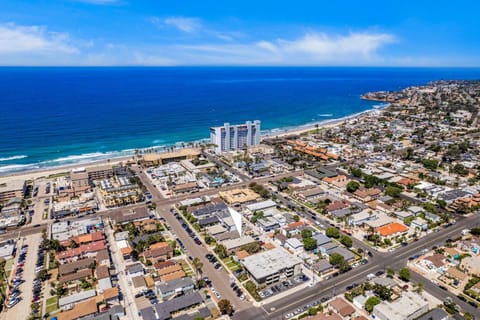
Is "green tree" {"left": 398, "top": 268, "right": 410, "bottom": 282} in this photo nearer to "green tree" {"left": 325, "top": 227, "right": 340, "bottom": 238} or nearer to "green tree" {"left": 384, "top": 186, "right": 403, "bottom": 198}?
"green tree" {"left": 325, "top": 227, "right": 340, "bottom": 238}

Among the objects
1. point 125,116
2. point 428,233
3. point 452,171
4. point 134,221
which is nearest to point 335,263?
point 428,233

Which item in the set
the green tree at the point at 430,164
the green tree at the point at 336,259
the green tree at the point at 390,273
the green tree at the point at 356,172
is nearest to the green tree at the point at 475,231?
the green tree at the point at 390,273

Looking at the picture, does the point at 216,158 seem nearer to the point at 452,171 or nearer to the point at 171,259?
the point at 171,259

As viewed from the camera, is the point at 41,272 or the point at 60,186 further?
the point at 60,186

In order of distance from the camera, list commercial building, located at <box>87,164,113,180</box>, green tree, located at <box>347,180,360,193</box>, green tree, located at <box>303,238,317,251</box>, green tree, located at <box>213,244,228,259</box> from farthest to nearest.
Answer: commercial building, located at <box>87,164,113,180</box> → green tree, located at <box>347,180,360,193</box> → green tree, located at <box>303,238,317,251</box> → green tree, located at <box>213,244,228,259</box>

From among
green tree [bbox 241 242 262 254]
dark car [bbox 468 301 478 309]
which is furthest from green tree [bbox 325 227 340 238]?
dark car [bbox 468 301 478 309]

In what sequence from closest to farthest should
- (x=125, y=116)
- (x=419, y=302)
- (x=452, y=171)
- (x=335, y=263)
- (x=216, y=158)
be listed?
(x=419, y=302) < (x=335, y=263) < (x=452, y=171) < (x=216, y=158) < (x=125, y=116)

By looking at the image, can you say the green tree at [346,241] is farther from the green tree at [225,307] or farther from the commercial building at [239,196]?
the green tree at [225,307]
